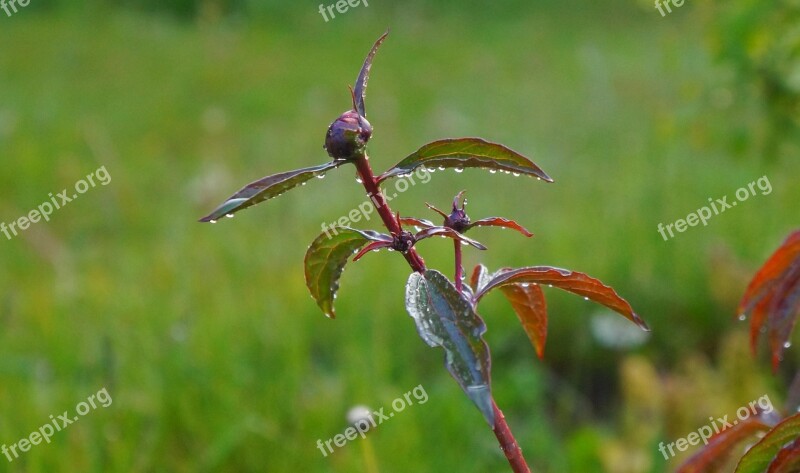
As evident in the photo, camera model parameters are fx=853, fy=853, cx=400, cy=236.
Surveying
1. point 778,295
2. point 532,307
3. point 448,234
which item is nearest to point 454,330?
point 448,234

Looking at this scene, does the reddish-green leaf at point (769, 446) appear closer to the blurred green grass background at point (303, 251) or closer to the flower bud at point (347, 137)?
the flower bud at point (347, 137)

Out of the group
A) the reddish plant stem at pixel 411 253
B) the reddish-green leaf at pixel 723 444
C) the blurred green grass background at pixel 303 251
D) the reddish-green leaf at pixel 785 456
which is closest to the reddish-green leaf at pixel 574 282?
the reddish plant stem at pixel 411 253

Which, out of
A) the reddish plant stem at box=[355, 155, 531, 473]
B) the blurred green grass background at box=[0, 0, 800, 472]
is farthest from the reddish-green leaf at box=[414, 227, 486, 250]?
the blurred green grass background at box=[0, 0, 800, 472]

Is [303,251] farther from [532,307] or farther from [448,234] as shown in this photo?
[448,234]

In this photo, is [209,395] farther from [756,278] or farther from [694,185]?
[694,185]

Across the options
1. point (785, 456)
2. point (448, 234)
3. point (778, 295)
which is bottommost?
point (785, 456)

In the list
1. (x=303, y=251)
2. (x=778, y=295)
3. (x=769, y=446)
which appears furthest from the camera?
(x=303, y=251)

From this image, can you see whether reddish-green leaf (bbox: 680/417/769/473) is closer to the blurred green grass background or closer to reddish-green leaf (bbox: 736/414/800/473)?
reddish-green leaf (bbox: 736/414/800/473)
